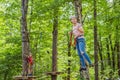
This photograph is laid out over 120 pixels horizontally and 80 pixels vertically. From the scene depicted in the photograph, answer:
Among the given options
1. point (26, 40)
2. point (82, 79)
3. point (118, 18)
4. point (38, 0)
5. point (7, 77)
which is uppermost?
point (38, 0)

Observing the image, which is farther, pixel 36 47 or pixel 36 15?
pixel 36 47

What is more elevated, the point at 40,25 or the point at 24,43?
the point at 40,25

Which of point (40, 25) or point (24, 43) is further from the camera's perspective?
point (40, 25)

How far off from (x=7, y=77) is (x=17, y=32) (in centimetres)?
368

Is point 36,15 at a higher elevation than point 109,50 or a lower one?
higher

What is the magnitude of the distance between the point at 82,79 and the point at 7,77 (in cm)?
1407

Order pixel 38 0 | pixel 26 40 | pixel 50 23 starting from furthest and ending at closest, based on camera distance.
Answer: pixel 50 23 < pixel 38 0 < pixel 26 40

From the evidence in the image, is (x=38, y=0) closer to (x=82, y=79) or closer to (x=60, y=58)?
(x=82, y=79)

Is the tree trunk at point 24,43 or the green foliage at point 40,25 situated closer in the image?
the tree trunk at point 24,43

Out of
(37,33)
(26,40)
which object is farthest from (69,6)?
(37,33)

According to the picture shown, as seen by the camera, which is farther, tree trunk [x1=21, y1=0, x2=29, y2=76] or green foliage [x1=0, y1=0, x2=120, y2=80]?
green foliage [x1=0, y1=0, x2=120, y2=80]

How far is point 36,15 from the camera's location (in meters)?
15.6

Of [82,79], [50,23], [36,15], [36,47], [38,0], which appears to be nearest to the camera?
[82,79]

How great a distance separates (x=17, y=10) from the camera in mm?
18875
